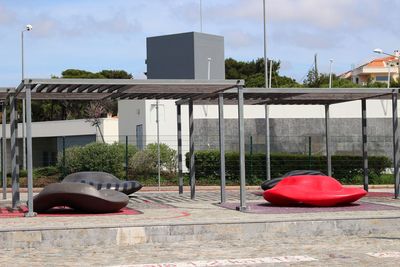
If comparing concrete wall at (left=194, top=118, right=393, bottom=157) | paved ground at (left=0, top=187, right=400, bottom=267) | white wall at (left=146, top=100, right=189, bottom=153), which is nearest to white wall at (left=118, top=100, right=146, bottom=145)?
white wall at (left=146, top=100, right=189, bottom=153)

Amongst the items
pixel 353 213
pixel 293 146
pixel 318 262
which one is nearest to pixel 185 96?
pixel 353 213

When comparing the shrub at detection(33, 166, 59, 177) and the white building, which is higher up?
the white building

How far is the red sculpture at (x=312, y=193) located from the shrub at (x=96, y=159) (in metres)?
13.8

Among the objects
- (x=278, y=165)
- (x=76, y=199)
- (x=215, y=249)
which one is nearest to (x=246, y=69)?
(x=278, y=165)

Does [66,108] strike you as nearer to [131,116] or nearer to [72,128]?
[72,128]

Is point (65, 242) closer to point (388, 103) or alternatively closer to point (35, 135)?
point (388, 103)

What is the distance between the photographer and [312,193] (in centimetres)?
1853

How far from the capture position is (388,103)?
1531 inches

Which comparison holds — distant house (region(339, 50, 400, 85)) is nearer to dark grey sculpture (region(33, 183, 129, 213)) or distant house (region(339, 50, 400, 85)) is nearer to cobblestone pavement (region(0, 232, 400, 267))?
dark grey sculpture (region(33, 183, 129, 213))

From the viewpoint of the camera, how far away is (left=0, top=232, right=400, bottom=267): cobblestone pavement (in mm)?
11383

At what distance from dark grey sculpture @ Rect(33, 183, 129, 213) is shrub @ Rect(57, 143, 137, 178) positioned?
14318mm

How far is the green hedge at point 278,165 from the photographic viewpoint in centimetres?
3198

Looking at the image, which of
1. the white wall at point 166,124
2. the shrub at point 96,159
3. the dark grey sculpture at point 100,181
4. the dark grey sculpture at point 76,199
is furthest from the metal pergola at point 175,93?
the white wall at point 166,124

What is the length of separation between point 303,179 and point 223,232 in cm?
544
